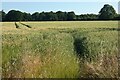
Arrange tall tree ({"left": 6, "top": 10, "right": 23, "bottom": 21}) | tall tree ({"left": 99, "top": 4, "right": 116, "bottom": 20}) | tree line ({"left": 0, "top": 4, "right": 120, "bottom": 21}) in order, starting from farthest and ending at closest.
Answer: tall tree ({"left": 99, "top": 4, "right": 116, "bottom": 20})
tall tree ({"left": 6, "top": 10, "right": 23, "bottom": 21})
tree line ({"left": 0, "top": 4, "right": 120, "bottom": 21})

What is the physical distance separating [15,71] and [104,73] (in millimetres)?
2014

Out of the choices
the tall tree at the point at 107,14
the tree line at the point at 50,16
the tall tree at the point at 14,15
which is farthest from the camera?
the tall tree at the point at 107,14

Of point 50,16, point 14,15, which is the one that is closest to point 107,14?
point 50,16

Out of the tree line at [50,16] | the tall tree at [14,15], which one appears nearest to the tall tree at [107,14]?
the tree line at [50,16]

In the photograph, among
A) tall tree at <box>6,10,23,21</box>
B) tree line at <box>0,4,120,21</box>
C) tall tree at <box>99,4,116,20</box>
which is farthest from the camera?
tall tree at <box>99,4,116,20</box>

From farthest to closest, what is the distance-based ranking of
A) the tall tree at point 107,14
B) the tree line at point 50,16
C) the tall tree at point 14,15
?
the tall tree at point 107,14 → the tall tree at point 14,15 → the tree line at point 50,16

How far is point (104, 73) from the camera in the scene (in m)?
6.97

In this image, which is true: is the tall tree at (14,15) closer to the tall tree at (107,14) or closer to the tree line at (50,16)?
the tree line at (50,16)

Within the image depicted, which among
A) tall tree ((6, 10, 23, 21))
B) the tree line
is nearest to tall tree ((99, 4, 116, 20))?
the tree line

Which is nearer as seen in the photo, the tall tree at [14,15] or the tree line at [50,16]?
the tree line at [50,16]

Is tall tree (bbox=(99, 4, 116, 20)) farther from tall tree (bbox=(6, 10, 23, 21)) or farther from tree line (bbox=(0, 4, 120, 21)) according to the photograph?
tall tree (bbox=(6, 10, 23, 21))

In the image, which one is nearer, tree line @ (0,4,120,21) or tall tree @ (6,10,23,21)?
tree line @ (0,4,120,21)

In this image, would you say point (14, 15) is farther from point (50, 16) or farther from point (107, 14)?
point (107, 14)

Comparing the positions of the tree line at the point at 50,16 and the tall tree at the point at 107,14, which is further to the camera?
the tall tree at the point at 107,14
